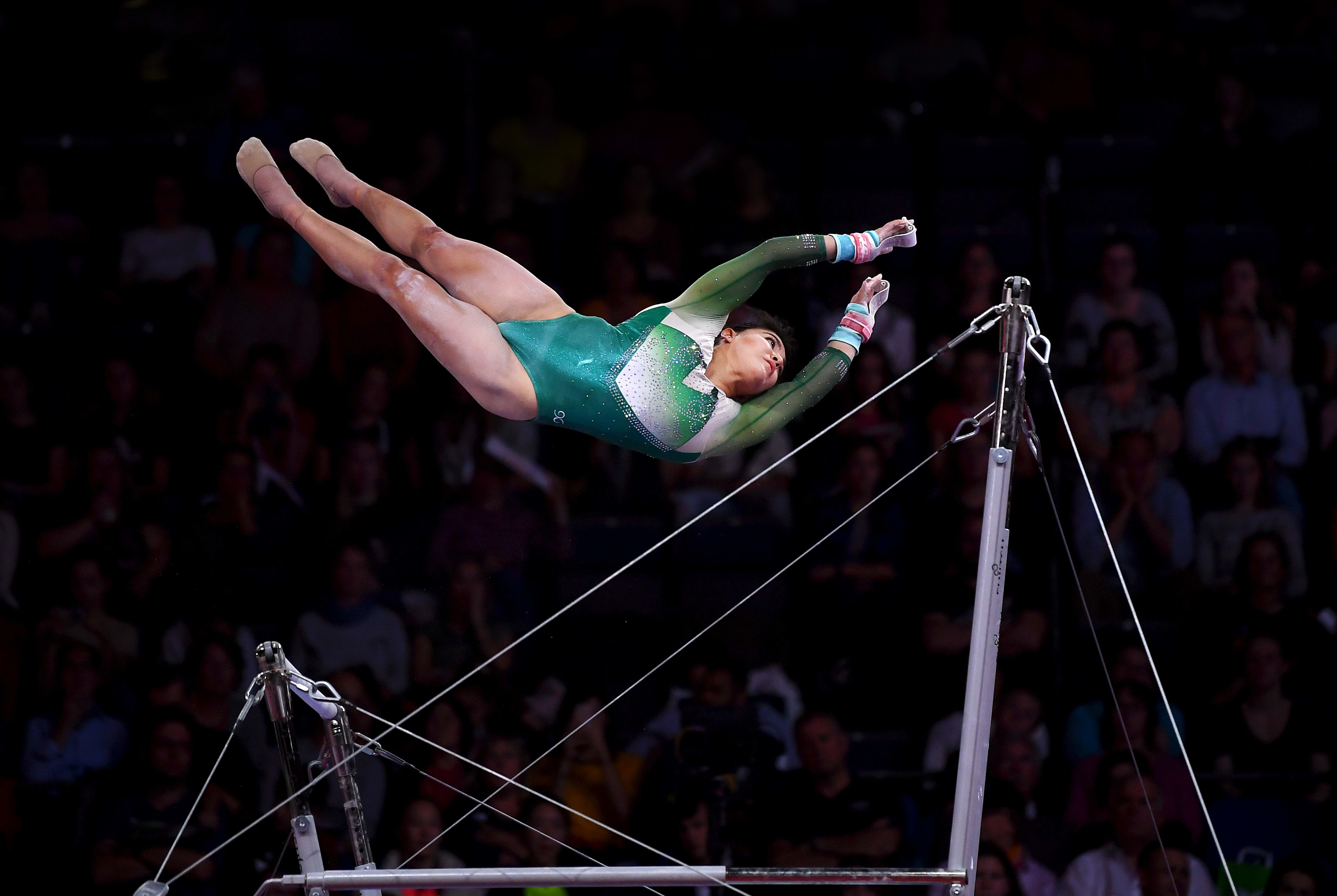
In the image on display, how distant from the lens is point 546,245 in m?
6.03

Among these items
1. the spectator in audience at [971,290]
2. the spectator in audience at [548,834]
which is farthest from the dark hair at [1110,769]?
the spectator in audience at [548,834]

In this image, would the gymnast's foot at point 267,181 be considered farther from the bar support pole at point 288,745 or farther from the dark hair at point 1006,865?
the dark hair at point 1006,865

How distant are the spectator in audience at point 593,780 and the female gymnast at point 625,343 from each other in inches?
71.1

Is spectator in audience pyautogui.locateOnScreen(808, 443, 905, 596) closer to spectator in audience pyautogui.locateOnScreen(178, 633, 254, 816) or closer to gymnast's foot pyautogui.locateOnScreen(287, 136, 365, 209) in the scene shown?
spectator in audience pyautogui.locateOnScreen(178, 633, 254, 816)

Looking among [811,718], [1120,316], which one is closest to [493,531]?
[811,718]

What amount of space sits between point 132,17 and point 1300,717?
211 inches

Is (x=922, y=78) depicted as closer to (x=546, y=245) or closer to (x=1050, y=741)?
(x=546, y=245)

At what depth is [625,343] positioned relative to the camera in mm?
3732

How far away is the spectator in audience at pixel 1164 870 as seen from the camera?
5.02 metres

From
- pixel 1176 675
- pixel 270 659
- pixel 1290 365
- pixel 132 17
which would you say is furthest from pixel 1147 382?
pixel 132 17

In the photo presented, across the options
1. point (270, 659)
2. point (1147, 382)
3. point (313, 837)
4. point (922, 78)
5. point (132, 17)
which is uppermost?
point (132, 17)

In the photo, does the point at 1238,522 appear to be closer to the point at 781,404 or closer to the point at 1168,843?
the point at 1168,843

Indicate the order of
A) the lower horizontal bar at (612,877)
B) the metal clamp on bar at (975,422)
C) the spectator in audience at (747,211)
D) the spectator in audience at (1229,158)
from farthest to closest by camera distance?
the spectator in audience at (1229,158), the spectator in audience at (747,211), the metal clamp on bar at (975,422), the lower horizontal bar at (612,877)

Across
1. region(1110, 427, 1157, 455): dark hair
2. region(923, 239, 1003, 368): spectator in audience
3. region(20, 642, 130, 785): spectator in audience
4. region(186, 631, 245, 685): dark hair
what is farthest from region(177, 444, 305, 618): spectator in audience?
region(1110, 427, 1157, 455): dark hair
